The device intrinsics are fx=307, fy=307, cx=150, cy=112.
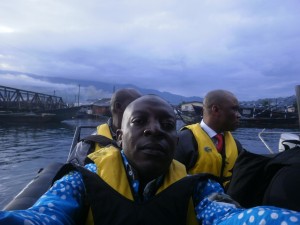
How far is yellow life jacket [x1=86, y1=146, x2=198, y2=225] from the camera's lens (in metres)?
1.76

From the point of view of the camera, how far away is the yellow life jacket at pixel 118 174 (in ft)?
5.76

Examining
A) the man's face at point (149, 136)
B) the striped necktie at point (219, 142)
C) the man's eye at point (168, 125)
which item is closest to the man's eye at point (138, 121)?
the man's face at point (149, 136)

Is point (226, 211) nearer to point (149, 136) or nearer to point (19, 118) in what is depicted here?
point (149, 136)

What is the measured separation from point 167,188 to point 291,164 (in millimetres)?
742

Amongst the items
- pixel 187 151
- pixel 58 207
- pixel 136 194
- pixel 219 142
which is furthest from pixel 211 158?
pixel 58 207

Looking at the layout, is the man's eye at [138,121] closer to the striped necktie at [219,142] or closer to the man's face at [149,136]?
the man's face at [149,136]

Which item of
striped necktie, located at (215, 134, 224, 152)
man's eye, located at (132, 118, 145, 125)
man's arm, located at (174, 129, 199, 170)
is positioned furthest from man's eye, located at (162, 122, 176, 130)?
striped necktie, located at (215, 134, 224, 152)

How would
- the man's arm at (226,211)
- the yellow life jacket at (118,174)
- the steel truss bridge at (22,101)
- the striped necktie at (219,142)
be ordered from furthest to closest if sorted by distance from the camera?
the steel truss bridge at (22,101), the striped necktie at (219,142), the yellow life jacket at (118,174), the man's arm at (226,211)

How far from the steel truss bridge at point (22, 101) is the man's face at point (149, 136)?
33.0 meters

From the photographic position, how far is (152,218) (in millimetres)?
1605

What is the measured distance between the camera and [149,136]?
181 centimetres

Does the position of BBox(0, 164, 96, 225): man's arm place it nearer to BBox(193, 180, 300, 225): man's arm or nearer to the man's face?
the man's face

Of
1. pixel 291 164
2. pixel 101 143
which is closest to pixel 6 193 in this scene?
pixel 101 143

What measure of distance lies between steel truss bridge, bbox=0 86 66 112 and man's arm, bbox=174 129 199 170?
31.8 metres
